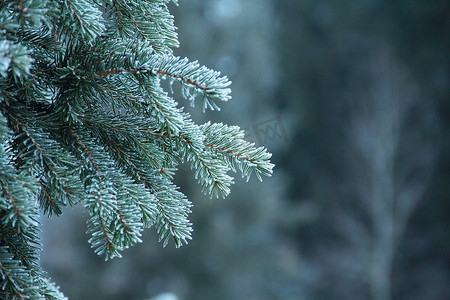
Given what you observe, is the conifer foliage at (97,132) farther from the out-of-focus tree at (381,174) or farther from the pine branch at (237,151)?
the out-of-focus tree at (381,174)

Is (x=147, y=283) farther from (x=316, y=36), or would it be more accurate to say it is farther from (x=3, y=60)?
(x=316, y=36)

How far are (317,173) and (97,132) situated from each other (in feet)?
39.0

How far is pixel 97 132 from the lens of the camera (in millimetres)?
1197

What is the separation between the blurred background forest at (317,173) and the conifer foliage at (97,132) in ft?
14.0

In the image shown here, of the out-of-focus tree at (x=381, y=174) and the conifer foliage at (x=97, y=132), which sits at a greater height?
the out-of-focus tree at (x=381, y=174)

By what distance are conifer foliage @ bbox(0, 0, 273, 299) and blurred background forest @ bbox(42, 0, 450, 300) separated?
14.0 feet

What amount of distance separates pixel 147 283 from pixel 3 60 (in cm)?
672

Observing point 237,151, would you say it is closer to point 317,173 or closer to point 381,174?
point 381,174

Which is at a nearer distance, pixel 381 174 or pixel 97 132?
pixel 97 132

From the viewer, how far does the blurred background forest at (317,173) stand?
7254 millimetres

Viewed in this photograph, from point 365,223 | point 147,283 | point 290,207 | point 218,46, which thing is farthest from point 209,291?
point 365,223

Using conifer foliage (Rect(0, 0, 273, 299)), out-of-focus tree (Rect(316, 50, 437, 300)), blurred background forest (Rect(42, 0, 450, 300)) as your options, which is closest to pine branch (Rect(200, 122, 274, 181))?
conifer foliage (Rect(0, 0, 273, 299))

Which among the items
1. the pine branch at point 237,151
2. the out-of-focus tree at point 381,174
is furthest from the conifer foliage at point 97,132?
the out-of-focus tree at point 381,174

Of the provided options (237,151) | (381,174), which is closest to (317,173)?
(381,174)
